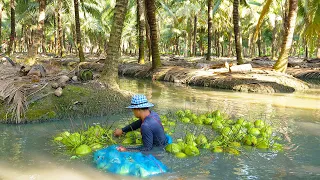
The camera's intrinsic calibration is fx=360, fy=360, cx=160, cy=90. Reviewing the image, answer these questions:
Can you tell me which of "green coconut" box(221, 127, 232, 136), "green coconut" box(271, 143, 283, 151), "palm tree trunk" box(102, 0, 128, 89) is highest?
"palm tree trunk" box(102, 0, 128, 89)

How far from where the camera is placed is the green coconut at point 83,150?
19.2ft

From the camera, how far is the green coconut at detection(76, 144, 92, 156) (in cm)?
586

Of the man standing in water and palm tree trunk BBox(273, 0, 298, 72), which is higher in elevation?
palm tree trunk BBox(273, 0, 298, 72)

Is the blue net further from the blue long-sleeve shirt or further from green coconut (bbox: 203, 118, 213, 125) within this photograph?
green coconut (bbox: 203, 118, 213, 125)

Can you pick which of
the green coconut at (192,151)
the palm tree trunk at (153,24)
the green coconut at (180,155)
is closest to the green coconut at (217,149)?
the green coconut at (192,151)

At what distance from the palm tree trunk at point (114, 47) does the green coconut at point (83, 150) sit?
450 centimetres

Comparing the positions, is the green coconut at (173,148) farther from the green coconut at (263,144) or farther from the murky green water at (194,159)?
the green coconut at (263,144)

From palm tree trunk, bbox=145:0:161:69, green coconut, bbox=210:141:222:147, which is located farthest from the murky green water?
palm tree trunk, bbox=145:0:161:69

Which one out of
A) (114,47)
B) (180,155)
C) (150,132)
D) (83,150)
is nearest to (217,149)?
(180,155)

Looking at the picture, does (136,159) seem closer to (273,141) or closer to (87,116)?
(273,141)

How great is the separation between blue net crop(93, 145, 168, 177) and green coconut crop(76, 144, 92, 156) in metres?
0.42

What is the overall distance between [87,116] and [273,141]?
450 cm

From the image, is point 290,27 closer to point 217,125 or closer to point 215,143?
point 217,125

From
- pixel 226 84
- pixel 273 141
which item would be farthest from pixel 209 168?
pixel 226 84
